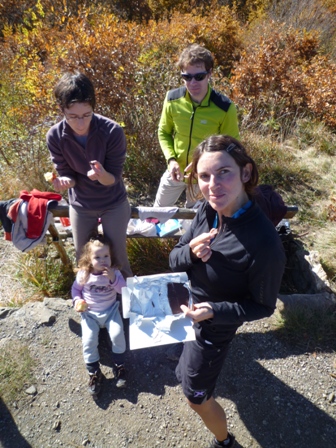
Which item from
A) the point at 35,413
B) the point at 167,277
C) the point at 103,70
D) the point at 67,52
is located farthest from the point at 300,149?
the point at 35,413

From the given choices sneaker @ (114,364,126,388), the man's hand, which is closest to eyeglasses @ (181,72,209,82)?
the man's hand

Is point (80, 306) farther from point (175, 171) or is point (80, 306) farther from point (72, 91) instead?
point (72, 91)

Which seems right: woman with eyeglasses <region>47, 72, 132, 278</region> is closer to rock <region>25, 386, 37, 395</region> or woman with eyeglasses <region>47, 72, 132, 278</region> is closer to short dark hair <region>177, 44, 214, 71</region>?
short dark hair <region>177, 44, 214, 71</region>

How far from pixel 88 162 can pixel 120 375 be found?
171 centimetres

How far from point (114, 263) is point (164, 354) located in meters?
0.91

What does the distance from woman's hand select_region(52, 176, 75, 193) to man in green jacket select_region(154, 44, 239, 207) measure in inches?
40.8

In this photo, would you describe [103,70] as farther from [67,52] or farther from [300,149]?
[300,149]

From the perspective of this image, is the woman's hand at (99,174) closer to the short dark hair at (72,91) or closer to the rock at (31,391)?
the short dark hair at (72,91)

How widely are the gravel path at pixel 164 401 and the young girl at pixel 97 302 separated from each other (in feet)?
0.58

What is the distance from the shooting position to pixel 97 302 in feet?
9.08

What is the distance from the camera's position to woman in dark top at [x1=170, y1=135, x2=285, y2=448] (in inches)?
60.1

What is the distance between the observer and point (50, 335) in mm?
2996

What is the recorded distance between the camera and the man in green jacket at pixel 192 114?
2752 mm

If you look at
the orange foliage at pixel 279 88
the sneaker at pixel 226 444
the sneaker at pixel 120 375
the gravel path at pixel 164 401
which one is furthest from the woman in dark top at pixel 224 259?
the orange foliage at pixel 279 88
